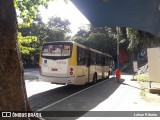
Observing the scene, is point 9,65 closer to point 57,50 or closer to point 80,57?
point 57,50

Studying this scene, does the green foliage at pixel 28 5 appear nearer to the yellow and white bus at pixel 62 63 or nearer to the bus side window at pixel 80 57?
the yellow and white bus at pixel 62 63

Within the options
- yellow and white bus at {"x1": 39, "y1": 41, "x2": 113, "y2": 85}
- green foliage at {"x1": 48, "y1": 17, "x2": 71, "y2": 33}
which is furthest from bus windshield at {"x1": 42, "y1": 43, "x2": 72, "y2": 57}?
green foliage at {"x1": 48, "y1": 17, "x2": 71, "y2": 33}

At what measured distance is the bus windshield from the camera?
50.3 ft

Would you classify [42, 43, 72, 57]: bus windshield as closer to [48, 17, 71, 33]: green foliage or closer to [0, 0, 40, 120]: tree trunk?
[0, 0, 40, 120]: tree trunk

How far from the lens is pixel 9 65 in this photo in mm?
5957

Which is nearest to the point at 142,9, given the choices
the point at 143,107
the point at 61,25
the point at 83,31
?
the point at 143,107

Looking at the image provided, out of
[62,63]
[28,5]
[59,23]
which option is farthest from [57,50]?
[59,23]

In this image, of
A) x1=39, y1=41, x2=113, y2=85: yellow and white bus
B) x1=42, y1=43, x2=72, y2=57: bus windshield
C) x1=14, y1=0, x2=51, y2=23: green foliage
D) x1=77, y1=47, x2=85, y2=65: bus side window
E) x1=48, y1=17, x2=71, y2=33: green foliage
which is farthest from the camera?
x1=48, y1=17, x2=71, y2=33: green foliage

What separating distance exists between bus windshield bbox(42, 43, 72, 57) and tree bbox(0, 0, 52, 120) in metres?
9.20

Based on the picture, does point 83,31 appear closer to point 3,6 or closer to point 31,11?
point 31,11

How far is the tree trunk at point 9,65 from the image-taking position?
19.2ft

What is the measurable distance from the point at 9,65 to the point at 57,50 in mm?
9563

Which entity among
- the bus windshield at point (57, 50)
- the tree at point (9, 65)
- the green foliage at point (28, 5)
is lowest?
the tree at point (9, 65)

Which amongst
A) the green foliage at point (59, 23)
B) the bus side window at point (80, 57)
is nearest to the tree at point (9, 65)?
the bus side window at point (80, 57)
